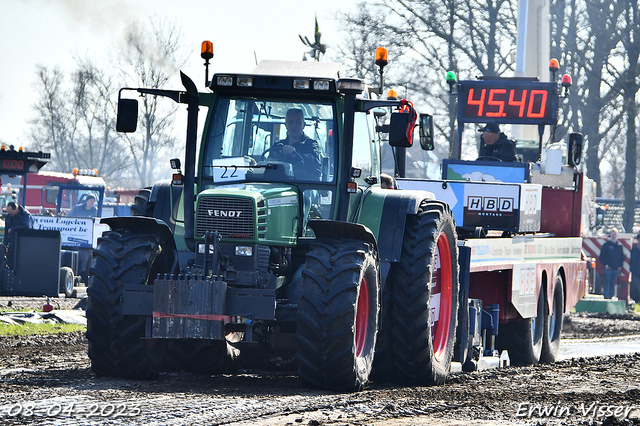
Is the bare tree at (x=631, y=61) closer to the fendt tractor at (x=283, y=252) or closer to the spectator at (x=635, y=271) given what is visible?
the spectator at (x=635, y=271)

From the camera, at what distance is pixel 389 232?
8594 mm

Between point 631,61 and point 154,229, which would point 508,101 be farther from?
point 631,61

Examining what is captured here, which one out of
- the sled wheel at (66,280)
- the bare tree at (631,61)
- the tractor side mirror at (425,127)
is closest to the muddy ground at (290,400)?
the tractor side mirror at (425,127)

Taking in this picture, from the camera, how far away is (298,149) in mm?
8469

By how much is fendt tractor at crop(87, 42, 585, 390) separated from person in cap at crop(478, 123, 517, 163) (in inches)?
214

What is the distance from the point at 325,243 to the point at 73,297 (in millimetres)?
14773

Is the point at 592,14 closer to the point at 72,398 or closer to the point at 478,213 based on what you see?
the point at 478,213

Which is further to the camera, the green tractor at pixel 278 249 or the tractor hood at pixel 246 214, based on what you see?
the tractor hood at pixel 246 214

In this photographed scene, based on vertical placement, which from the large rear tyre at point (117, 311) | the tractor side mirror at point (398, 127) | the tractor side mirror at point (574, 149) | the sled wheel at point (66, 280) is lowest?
the sled wheel at point (66, 280)

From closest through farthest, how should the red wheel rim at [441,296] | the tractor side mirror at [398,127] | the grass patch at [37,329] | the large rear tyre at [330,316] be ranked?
1. the large rear tyre at [330,316]
2. the tractor side mirror at [398,127]
3. the red wheel rim at [441,296]
4. the grass patch at [37,329]

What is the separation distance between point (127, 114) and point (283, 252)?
1.69 meters

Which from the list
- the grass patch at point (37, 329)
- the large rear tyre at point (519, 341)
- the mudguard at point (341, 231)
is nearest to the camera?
the mudguard at point (341, 231)

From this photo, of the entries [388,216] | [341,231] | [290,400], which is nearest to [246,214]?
[341,231]

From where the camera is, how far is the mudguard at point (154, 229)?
8266 mm
